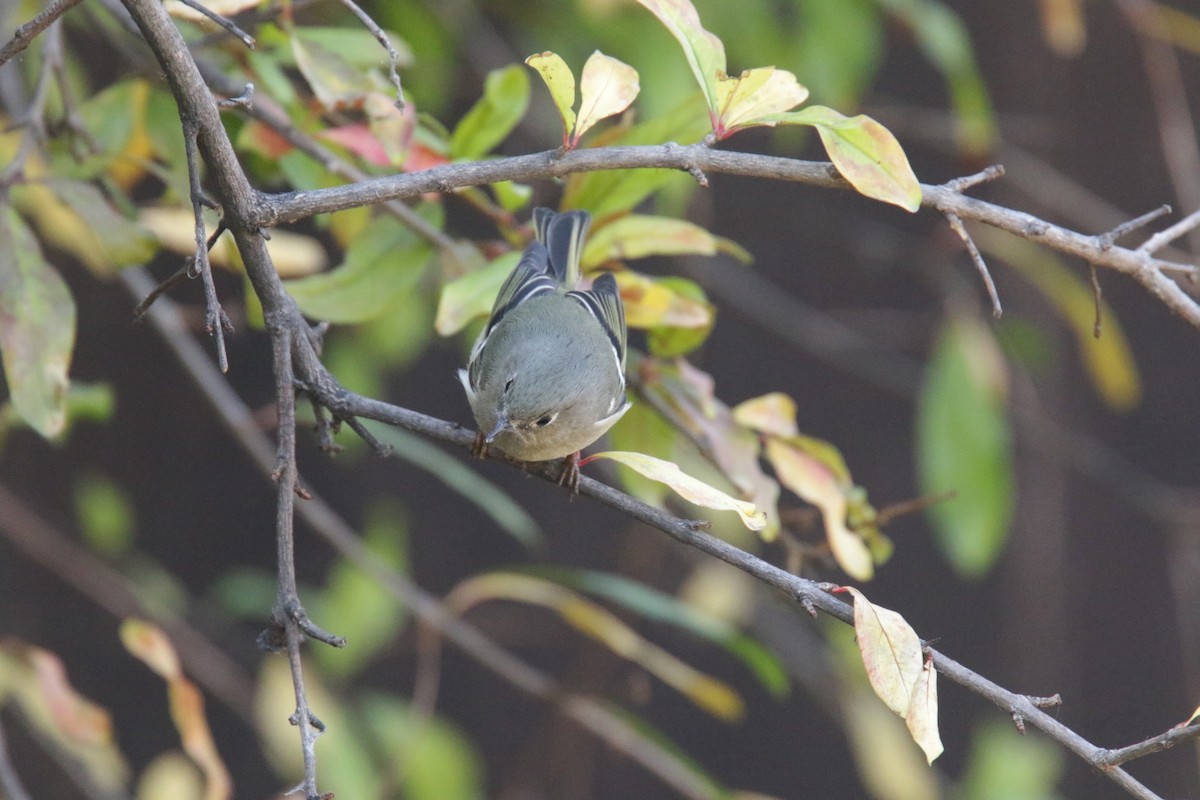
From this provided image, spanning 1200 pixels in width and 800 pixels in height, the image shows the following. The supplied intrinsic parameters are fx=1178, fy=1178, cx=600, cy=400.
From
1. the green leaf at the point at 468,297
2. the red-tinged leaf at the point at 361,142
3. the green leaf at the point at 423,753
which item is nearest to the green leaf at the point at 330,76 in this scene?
the red-tinged leaf at the point at 361,142

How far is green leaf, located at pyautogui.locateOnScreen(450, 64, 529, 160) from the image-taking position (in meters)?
1.98

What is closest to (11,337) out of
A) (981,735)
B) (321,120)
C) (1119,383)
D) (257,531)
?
(321,120)

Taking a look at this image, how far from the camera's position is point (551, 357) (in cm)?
216

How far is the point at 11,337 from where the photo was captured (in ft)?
5.54

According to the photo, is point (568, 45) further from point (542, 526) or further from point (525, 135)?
point (542, 526)

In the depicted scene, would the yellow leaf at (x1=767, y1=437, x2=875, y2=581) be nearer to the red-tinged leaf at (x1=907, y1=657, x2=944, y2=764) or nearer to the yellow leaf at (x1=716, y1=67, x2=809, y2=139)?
the red-tinged leaf at (x1=907, y1=657, x2=944, y2=764)

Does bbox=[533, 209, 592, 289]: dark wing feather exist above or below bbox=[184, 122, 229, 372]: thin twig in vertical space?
above

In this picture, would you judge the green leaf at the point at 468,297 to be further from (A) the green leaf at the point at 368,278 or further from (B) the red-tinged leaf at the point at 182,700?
(B) the red-tinged leaf at the point at 182,700

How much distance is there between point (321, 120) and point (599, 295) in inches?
24.7

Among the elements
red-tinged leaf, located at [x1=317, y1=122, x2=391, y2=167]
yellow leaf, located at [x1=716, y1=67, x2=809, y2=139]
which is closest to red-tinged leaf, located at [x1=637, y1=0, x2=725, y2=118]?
yellow leaf, located at [x1=716, y1=67, x2=809, y2=139]

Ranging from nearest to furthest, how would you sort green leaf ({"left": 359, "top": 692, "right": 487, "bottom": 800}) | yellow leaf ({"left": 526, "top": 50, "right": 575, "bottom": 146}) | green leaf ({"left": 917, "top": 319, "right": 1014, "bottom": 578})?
yellow leaf ({"left": 526, "top": 50, "right": 575, "bottom": 146})
green leaf ({"left": 917, "top": 319, "right": 1014, "bottom": 578})
green leaf ({"left": 359, "top": 692, "right": 487, "bottom": 800})

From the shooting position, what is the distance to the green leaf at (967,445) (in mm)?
2943

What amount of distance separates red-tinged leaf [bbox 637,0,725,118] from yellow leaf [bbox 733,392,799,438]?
614mm

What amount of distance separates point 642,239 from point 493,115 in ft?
1.14
